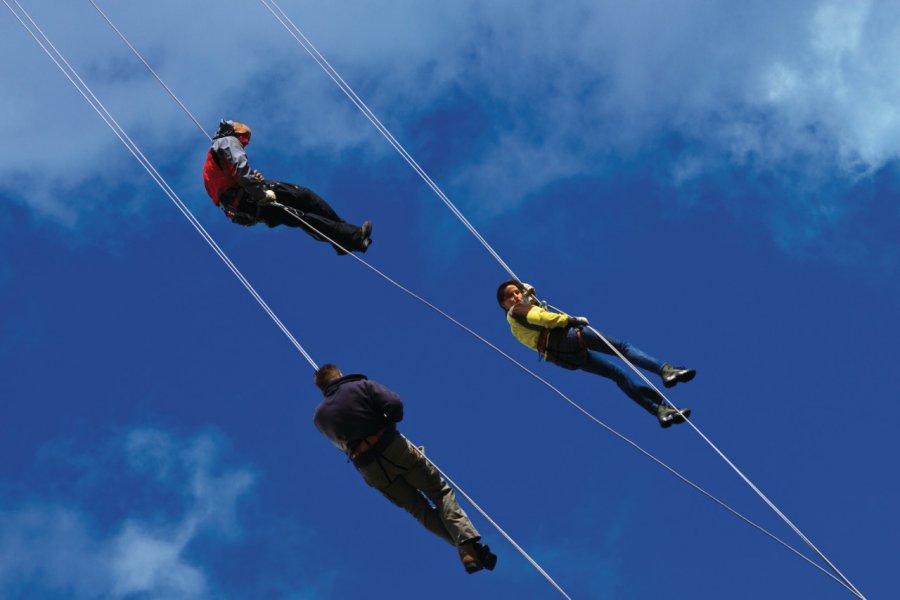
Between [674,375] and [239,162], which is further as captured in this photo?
[239,162]

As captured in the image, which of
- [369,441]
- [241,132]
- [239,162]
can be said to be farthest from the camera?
[241,132]

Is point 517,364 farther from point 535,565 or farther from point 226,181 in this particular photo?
point 226,181

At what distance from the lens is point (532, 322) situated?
11.1 m

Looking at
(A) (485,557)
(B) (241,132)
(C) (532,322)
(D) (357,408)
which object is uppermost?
(B) (241,132)

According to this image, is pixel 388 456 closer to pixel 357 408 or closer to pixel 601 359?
pixel 357 408

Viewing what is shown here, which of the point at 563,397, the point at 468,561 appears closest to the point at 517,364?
the point at 563,397

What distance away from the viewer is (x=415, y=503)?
9703mm

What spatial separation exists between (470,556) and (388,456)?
38.0 inches

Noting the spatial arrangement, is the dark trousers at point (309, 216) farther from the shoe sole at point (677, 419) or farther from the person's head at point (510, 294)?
the shoe sole at point (677, 419)

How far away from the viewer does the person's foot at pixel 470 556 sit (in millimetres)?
9289

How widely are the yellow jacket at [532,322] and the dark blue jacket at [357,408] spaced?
6.88ft

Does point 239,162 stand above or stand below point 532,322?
above

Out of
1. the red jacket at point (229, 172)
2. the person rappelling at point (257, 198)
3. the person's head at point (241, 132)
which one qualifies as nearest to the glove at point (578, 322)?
the person rappelling at point (257, 198)

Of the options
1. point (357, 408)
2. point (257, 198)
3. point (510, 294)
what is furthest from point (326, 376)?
point (257, 198)
